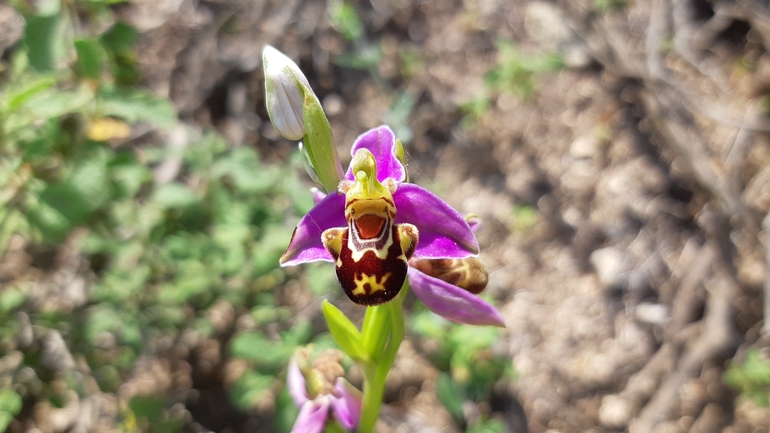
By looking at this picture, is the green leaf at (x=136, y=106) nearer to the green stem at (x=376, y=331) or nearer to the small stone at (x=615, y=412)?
the green stem at (x=376, y=331)

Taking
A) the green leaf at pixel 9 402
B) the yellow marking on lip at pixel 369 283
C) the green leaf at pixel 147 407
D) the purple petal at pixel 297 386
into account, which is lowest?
the green leaf at pixel 147 407

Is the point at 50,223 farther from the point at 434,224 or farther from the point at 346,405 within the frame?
the point at 434,224

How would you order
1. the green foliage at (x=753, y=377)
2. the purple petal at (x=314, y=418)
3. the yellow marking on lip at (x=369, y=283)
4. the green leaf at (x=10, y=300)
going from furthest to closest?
1. the green foliage at (x=753, y=377)
2. the green leaf at (x=10, y=300)
3. the purple petal at (x=314, y=418)
4. the yellow marking on lip at (x=369, y=283)

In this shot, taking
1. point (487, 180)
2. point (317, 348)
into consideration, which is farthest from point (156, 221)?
point (487, 180)

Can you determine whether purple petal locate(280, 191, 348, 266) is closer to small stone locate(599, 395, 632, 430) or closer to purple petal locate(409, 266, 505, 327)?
purple petal locate(409, 266, 505, 327)

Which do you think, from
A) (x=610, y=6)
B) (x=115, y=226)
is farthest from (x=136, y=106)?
(x=610, y=6)

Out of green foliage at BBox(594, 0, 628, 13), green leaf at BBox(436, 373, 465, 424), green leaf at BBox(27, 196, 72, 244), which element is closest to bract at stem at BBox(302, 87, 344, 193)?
green leaf at BBox(27, 196, 72, 244)

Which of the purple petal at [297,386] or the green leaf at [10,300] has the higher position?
the purple petal at [297,386]

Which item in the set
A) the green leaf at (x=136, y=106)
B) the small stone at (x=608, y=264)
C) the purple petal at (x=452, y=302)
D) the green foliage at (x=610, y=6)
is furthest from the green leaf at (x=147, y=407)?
the green foliage at (x=610, y=6)
